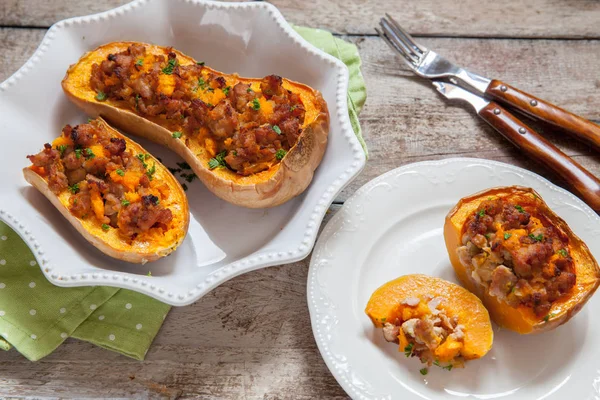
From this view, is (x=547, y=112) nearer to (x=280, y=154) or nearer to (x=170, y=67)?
(x=280, y=154)

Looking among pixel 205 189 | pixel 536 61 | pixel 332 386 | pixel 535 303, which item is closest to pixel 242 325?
pixel 332 386

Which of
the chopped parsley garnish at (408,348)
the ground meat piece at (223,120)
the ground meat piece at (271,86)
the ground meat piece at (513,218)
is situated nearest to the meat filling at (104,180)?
the ground meat piece at (223,120)

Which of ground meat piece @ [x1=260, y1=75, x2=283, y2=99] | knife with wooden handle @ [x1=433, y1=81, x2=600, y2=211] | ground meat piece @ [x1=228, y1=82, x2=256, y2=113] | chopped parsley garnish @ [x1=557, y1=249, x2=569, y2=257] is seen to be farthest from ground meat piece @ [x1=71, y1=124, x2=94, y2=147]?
chopped parsley garnish @ [x1=557, y1=249, x2=569, y2=257]

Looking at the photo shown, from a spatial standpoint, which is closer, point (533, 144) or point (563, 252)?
point (563, 252)

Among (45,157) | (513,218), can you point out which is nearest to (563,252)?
(513,218)

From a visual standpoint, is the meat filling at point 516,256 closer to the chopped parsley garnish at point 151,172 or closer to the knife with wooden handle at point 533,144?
the knife with wooden handle at point 533,144

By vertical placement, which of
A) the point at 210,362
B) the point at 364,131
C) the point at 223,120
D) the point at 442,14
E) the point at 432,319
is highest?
the point at 442,14
